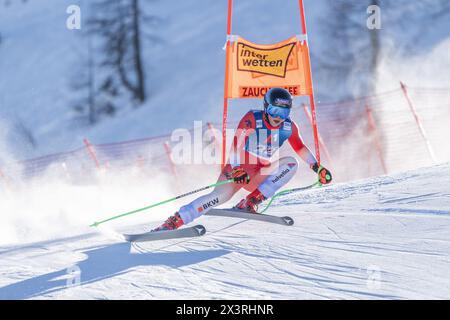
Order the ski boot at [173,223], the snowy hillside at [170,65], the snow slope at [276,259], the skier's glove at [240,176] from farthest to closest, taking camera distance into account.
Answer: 1. the snowy hillside at [170,65]
2. the skier's glove at [240,176]
3. the ski boot at [173,223]
4. the snow slope at [276,259]

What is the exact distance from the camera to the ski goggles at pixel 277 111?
17.8 feet

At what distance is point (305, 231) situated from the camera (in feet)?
16.7

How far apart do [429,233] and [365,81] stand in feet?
61.1

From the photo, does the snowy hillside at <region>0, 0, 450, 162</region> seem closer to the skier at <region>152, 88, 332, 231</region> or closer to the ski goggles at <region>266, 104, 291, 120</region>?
the skier at <region>152, 88, 332, 231</region>

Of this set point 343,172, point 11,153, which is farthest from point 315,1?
point 343,172

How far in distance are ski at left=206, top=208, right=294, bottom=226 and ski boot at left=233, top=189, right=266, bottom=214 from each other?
0.07 meters

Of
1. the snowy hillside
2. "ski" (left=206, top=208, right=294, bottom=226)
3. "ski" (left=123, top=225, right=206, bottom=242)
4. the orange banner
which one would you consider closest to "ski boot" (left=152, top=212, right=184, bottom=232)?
"ski" (left=123, top=225, right=206, bottom=242)

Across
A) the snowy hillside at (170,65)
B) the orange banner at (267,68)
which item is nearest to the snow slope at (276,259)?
the orange banner at (267,68)

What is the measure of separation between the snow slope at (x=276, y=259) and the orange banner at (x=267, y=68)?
1.40 m

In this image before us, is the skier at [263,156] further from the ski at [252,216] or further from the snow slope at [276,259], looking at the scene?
the snow slope at [276,259]

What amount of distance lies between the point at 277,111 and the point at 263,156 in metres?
0.41

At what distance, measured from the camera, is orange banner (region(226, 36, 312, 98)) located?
6.81m
